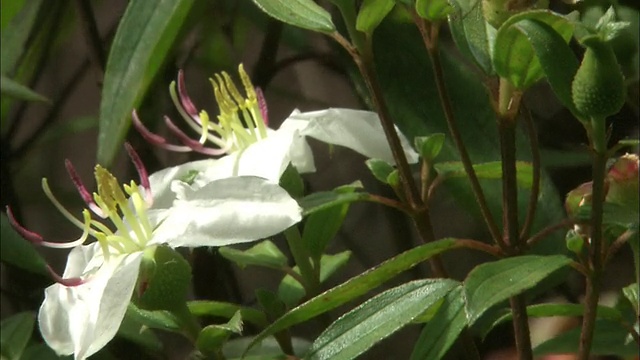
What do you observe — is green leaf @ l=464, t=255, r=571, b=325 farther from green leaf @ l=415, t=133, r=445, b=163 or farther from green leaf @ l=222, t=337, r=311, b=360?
green leaf @ l=222, t=337, r=311, b=360

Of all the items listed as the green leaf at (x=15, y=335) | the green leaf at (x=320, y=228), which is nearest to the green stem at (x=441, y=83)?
the green leaf at (x=320, y=228)

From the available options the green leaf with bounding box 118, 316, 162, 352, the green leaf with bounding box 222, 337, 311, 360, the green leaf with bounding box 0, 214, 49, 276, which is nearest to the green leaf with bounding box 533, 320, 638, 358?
the green leaf with bounding box 222, 337, 311, 360

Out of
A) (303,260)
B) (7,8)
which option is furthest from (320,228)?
(7,8)

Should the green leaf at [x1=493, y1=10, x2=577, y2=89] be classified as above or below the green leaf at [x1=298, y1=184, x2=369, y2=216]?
above

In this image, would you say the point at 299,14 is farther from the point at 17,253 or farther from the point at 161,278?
the point at 17,253

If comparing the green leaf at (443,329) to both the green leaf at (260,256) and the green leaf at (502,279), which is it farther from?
the green leaf at (260,256)

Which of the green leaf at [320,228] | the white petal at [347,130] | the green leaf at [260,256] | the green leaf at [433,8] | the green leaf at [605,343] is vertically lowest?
the green leaf at [605,343]

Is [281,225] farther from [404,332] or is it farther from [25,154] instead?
[25,154]
